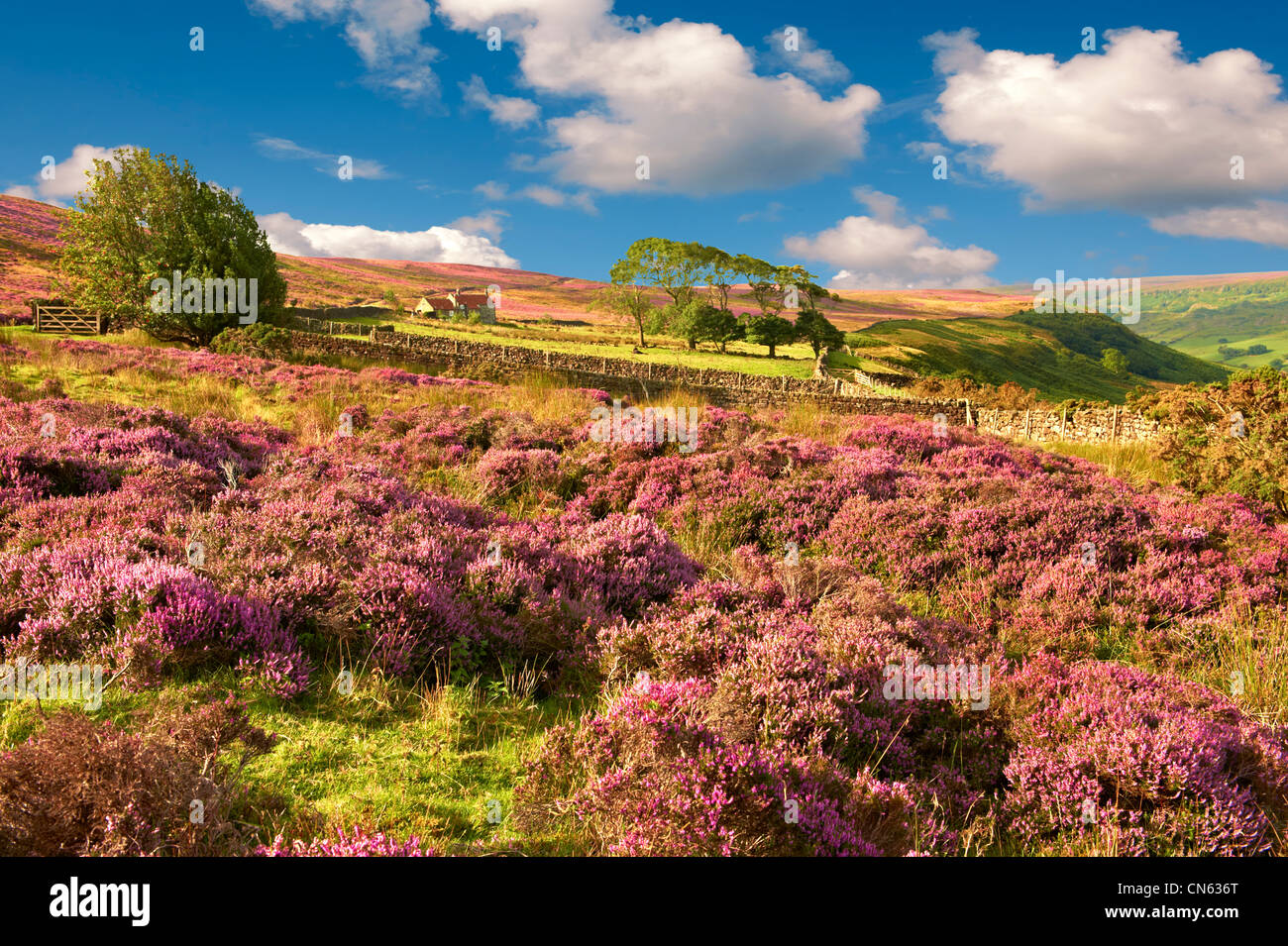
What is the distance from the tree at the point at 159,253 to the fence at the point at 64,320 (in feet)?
8.13

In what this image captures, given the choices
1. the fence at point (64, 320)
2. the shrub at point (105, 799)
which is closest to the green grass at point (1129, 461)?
the shrub at point (105, 799)

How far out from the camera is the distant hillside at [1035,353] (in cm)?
7556

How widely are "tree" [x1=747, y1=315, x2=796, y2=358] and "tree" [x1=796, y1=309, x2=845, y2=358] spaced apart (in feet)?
3.27

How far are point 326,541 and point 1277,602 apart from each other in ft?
31.3

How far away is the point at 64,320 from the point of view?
36.0 m

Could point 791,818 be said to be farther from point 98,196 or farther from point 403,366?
point 98,196

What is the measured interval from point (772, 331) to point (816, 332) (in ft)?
14.1

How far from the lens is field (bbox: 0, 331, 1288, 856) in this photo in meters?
2.79

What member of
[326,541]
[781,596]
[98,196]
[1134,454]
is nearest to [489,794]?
[326,541]

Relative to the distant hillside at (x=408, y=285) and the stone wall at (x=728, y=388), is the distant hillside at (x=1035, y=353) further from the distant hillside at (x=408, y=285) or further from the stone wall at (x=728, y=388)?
the stone wall at (x=728, y=388)

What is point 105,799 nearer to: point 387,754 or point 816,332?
point 387,754

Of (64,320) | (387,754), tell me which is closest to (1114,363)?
(64,320)

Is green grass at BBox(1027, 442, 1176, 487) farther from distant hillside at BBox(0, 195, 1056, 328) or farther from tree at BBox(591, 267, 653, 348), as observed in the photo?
distant hillside at BBox(0, 195, 1056, 328)

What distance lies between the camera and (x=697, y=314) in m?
60.9
